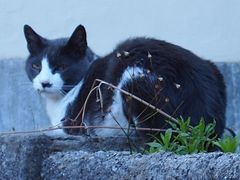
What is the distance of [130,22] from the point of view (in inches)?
197

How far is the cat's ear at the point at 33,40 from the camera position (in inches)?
170

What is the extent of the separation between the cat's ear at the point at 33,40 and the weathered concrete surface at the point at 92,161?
171cm

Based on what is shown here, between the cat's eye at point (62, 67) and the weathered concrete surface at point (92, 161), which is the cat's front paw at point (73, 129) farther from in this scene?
the weathered concrete surface at point (92, 161)

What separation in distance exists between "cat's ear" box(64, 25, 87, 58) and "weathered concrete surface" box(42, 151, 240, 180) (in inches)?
67.6

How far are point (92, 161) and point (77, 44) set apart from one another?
198 cm

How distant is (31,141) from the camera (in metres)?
2.51

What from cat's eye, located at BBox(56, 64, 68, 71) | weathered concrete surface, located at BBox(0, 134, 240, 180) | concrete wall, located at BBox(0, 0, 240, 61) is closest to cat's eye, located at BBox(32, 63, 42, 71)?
cat's eye, located at BBox(56, 64, 68, 71)

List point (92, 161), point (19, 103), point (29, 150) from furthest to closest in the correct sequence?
1. point (19, 103)
2. point (29, 150)
3. point (92, 161)

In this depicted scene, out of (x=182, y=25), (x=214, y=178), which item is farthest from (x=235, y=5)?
(x=214, y=178)

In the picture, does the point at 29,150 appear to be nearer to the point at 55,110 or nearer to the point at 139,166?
the point at 139,166

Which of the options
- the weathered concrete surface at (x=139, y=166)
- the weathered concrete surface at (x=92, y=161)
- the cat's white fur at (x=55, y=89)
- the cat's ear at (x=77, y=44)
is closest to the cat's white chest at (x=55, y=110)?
the cat's white fur at (x=55, y=89)

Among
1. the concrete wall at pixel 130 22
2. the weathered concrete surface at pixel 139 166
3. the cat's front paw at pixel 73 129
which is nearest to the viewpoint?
the weathered concrete surface at pixel 139 166

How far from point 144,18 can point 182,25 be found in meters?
0.24

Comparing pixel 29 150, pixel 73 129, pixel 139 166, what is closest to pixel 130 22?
pixel 73 129
